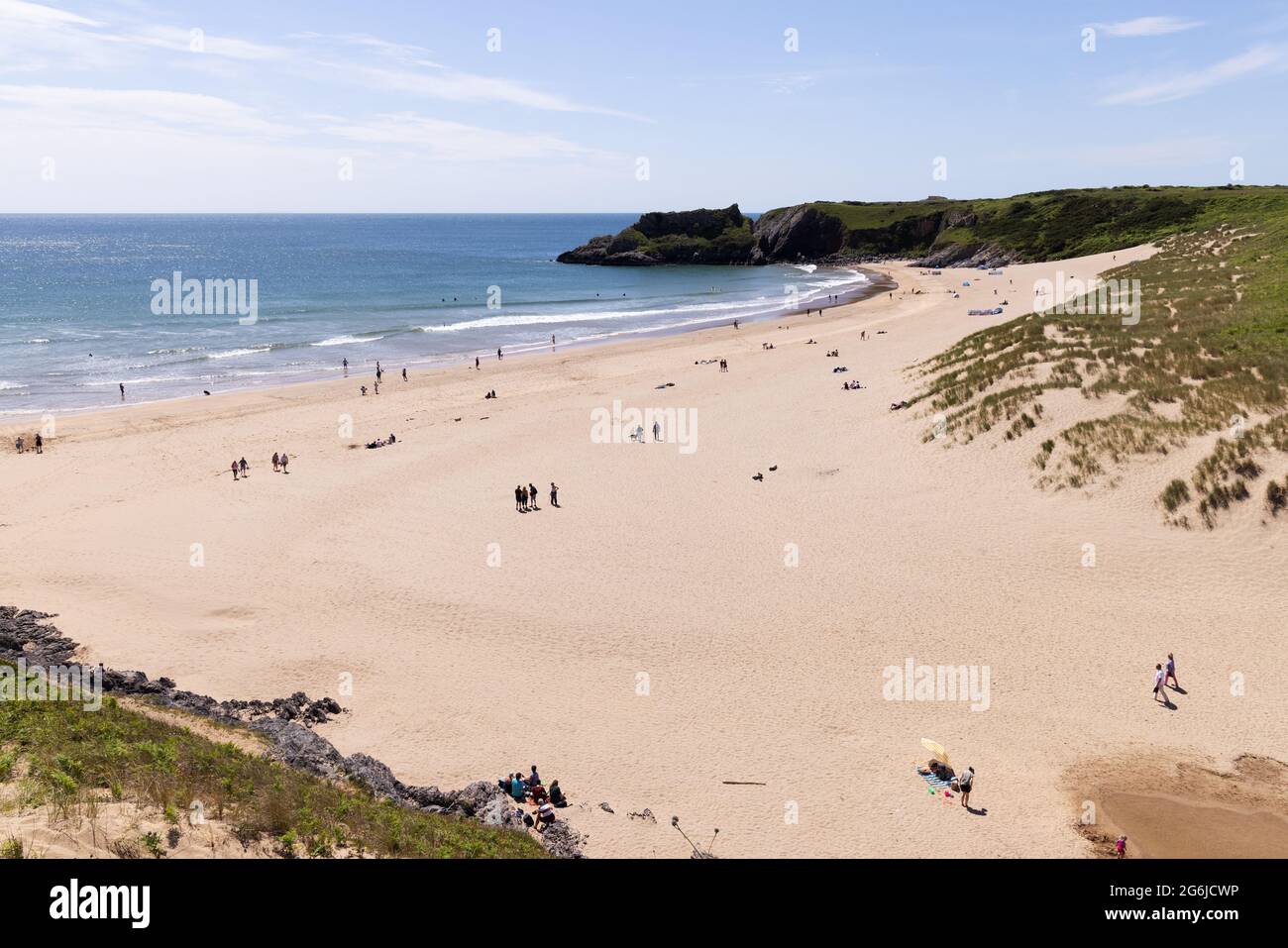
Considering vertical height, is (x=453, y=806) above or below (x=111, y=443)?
below

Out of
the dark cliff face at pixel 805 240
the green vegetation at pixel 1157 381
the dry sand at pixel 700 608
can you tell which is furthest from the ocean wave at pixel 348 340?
the dark cliff face at pixel 805 240

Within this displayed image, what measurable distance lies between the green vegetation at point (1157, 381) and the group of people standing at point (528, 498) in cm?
1506

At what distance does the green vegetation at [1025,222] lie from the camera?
107 m

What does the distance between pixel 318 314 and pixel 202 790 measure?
77.8 meters

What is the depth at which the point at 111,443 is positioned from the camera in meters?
38.1

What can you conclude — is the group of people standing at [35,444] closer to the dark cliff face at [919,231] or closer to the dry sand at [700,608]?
the dry sand at [700,608]

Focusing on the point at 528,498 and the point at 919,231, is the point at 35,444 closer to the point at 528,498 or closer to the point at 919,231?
the point at 528,498

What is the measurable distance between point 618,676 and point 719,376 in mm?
34124

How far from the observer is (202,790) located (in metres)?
10.1

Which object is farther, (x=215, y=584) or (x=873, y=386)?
(x=873, y=386)

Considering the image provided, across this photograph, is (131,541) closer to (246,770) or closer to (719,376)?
(246,770)

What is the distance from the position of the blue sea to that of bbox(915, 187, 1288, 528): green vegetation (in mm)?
38123
